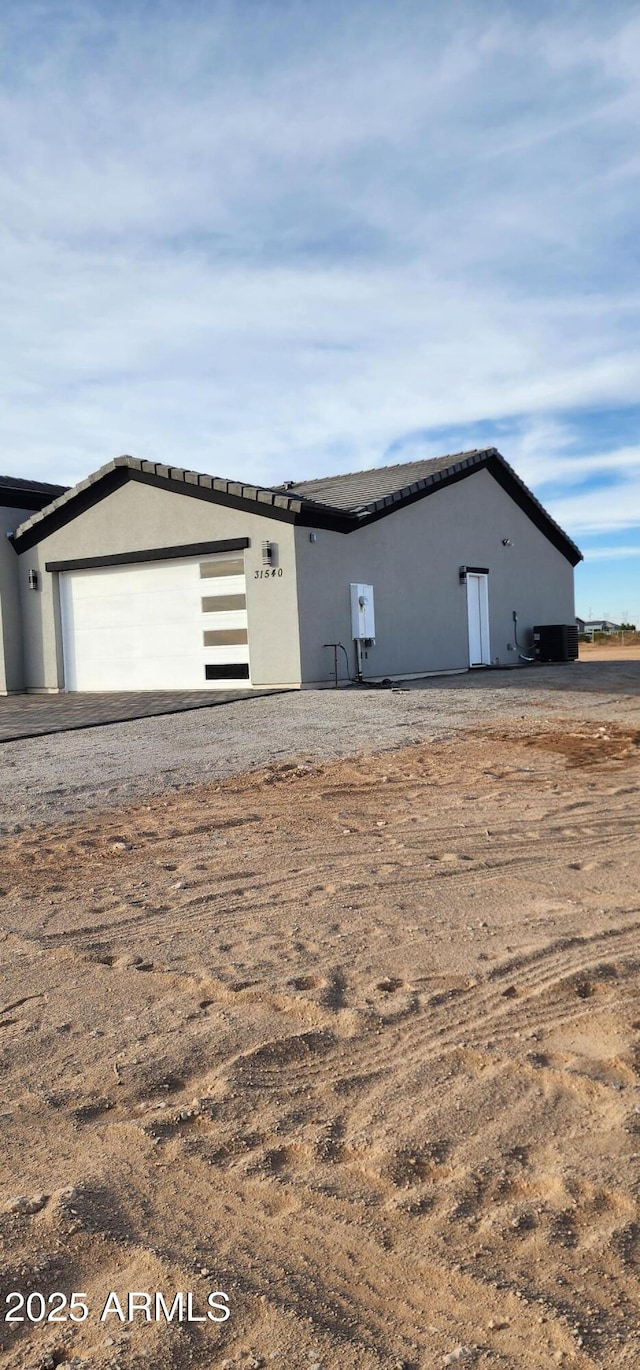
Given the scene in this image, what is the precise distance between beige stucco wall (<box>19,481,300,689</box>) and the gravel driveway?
117cm

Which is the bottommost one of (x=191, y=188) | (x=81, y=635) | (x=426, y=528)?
(x=81, y=635)

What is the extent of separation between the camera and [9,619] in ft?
58.5

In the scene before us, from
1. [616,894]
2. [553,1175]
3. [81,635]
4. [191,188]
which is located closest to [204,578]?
[81,635]

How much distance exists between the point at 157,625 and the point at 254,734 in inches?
271

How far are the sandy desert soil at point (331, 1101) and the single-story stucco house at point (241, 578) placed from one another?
9.93 meters

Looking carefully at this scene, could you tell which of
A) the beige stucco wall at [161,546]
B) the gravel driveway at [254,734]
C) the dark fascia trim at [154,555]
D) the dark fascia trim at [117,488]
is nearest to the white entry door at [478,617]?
A: the gravel driveway at [254,734]

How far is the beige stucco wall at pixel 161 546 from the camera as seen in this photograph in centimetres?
1470

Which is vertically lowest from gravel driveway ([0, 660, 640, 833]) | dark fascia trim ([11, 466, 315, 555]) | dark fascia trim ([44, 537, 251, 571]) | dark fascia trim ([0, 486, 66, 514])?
gravel driveway ([0, 660, 640, 833])

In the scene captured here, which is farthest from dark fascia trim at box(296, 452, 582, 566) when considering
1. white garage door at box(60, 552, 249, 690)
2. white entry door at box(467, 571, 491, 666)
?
white entry door at box(467, 571, 491, 666)

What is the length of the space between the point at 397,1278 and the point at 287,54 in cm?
1322

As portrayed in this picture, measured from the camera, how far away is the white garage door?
15555mm

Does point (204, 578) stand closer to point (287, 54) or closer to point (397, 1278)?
point (287, 54)

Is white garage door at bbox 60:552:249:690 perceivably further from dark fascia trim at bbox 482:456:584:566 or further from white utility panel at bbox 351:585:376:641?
dark fascia trim at bbox 482:456:584:566

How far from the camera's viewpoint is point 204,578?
51.8 ft
